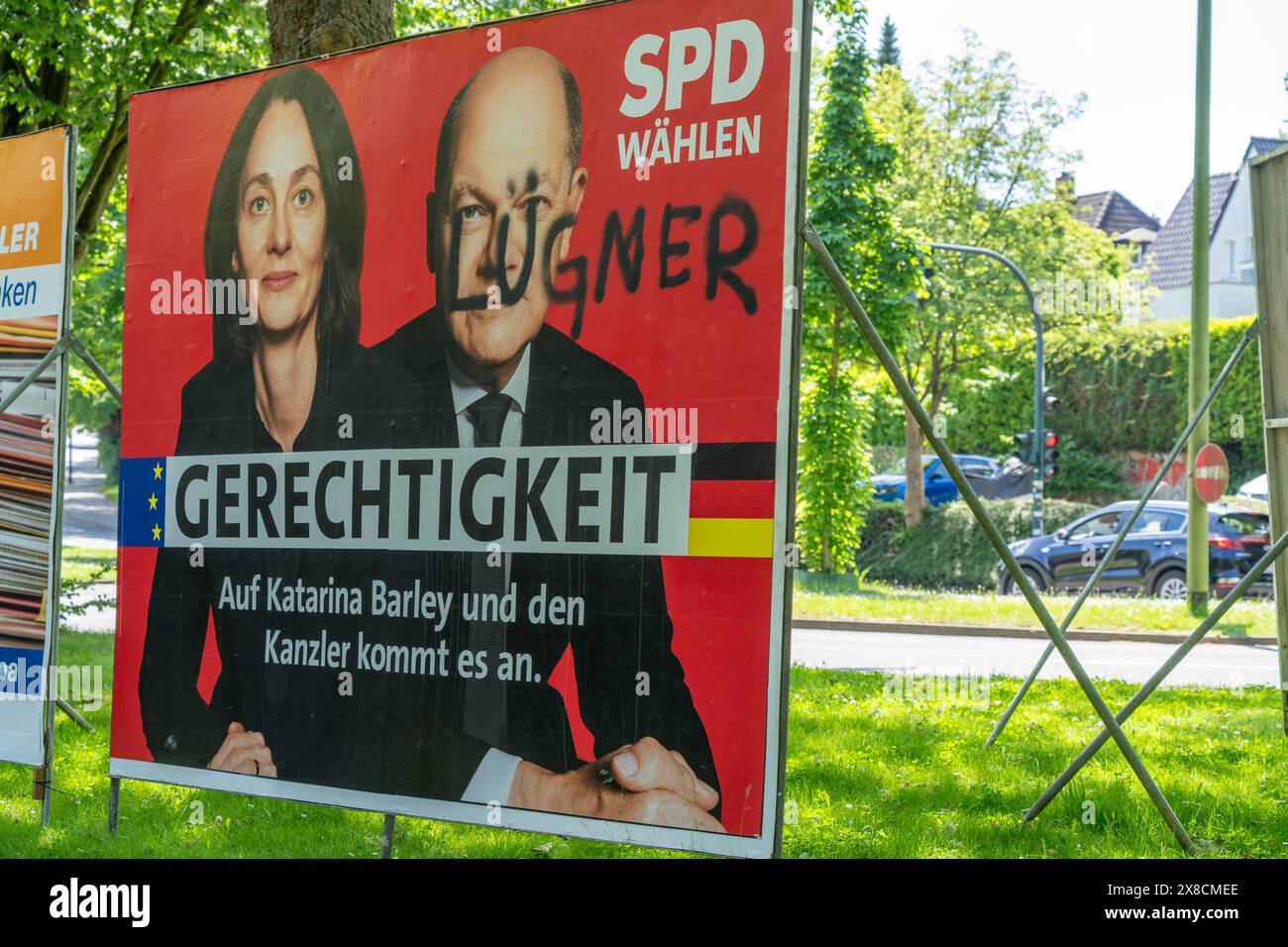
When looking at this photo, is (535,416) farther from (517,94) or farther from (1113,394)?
(1113,394)

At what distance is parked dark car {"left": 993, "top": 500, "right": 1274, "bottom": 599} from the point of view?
1875 cm

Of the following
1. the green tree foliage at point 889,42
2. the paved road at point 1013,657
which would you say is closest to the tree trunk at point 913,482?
the paved road at point 1013,657

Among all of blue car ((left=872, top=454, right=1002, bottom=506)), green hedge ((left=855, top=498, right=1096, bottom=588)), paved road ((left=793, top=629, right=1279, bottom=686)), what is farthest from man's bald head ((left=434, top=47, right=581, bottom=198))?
blue car ((left=872, top=454, right=1002, bottom=506))

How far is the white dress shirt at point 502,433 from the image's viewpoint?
4.41 metres

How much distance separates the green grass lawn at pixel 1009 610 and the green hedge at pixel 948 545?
15.5 ft

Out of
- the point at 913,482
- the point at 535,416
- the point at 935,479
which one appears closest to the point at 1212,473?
the point at 535,416

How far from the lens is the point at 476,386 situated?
4.57 m

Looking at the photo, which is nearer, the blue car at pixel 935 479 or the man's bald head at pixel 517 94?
the man's bald head at pixel 517 94

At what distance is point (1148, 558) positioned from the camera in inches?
768

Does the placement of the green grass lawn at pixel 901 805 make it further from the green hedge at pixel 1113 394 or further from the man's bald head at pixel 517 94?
the green hedge at pixel 1113 394

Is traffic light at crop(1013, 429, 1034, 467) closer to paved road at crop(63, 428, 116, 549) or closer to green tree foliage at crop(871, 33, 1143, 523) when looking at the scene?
green tree foliage at crop(871, 33, 1143, 523)

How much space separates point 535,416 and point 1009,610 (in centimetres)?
1466
